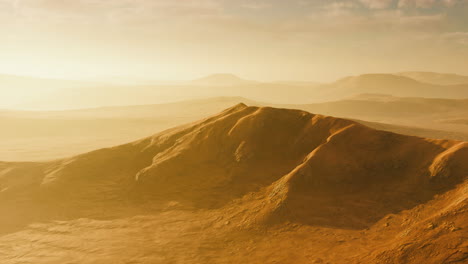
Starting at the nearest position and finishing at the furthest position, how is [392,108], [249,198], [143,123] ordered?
[249,198] → [143,123] → [392,108]

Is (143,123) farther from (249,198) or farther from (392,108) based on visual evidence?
(392,108)

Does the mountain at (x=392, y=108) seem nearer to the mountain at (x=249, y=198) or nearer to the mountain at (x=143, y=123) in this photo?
the mountain at (x=143, y=123)

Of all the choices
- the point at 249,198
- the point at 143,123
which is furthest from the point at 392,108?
the point at 249,198

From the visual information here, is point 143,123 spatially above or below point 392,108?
above

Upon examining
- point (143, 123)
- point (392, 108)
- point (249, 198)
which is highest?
point (143, 123)

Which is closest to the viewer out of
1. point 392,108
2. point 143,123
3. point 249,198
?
point 249,198

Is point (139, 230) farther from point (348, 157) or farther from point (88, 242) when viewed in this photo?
point (348, 157)

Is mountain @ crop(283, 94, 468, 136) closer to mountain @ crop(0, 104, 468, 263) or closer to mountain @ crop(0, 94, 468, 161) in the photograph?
mountain @ crop(0, 94, 468, 161)

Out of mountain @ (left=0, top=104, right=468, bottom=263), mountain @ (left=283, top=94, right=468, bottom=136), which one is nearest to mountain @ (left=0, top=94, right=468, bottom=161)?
mountain @ (left=283, top=94, right=468, bottom=136)

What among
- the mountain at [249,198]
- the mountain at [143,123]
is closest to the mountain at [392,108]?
the mountain at [143,123]
